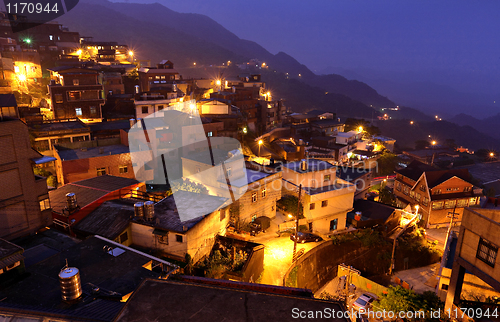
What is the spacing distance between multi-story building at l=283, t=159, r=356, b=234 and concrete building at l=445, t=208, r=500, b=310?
10991mm

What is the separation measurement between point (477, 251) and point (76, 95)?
41.6 meters

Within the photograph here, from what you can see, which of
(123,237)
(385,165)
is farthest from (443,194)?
(123,237)

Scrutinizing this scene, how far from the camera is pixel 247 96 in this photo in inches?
2178

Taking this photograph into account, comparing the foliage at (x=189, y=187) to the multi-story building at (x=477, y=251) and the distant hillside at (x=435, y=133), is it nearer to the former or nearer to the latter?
the multi-story building at (x=477, y=251)

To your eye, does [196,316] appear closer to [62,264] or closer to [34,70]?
[62,264]

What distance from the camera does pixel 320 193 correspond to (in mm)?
25953

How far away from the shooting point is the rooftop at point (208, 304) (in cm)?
559

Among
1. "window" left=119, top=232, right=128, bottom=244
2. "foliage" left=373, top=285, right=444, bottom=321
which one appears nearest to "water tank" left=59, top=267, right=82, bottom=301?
"window" left=119, top=232, right=128, bottom=244

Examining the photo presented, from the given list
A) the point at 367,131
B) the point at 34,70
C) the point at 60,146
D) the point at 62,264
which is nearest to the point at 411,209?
the point at 367,131

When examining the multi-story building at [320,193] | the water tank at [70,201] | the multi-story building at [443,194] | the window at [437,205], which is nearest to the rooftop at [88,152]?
the water tank at [70,201]

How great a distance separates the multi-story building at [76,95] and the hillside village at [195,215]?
16 cm

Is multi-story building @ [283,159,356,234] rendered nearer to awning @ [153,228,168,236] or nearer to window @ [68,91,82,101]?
awning @ [153,228,168,236]

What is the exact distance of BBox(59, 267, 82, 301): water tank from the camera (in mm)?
9133

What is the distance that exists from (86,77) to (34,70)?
15.0m
